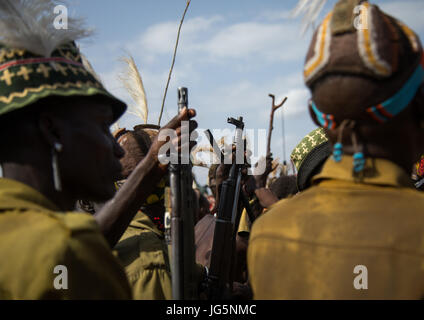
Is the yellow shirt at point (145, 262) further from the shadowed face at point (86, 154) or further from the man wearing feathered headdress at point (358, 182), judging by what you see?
the man wearing feathered headdress at point (358, 182)

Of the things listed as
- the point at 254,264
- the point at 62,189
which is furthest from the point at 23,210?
the point at 254,264

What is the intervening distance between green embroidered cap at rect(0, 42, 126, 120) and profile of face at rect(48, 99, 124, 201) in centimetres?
9

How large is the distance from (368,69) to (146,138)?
7.80 feet

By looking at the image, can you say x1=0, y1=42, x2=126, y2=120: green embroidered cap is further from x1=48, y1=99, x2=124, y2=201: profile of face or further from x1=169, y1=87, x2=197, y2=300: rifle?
x1=169, y1=87, x2=197, y2=300: rifle

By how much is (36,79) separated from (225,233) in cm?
207

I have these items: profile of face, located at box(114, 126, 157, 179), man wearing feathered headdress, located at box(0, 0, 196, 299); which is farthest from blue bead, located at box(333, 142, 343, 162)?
profile of face, located at box(114, 126, 157, 179)

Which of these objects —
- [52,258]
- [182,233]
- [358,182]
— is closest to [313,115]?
[358,182]

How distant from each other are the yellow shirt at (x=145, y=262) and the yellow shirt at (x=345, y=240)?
37.8 inches

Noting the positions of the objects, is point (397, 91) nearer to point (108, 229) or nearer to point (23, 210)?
point (23, 210)

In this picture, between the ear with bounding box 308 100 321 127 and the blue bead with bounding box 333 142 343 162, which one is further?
the ear with bounding box 308 100 321 127

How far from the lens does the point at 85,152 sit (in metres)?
2.09

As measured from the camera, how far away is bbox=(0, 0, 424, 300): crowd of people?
1.64 metres

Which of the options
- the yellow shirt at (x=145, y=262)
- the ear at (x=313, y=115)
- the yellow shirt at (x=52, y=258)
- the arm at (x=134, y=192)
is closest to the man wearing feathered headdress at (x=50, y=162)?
the yellow shirt at (x=52, y=258)

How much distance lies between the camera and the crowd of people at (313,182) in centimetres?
164
